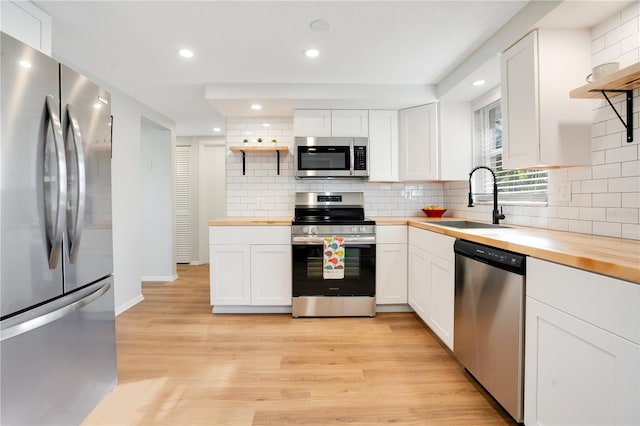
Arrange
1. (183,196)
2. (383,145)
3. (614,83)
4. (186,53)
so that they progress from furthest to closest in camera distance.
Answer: (183,196)
(383,145)
(186,53)
(614,83)

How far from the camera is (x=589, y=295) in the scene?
1090mm

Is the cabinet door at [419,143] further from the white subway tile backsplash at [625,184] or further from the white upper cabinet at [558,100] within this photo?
the white subway tile backsplash at [625,184]

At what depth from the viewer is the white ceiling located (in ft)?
6.23

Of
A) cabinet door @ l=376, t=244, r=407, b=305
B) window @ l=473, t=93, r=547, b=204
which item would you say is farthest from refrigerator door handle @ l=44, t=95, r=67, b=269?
window @ l=473, t=93, r=547, b=204

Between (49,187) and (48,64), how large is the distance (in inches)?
21.1

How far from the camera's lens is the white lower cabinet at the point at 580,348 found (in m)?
0.96

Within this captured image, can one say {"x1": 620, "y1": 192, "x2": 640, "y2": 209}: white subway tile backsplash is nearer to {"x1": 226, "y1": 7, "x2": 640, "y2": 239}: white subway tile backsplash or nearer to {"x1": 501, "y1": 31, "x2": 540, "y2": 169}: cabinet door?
{"x1": 226, "y1": 7, "x2": 640, "y2": 239}: white subway tile backsplash

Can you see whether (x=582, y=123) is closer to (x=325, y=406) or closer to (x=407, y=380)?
(x=407, y=380)

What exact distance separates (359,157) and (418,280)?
1440mm

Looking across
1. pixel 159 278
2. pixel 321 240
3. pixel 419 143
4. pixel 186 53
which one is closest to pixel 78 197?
pixel 186 53

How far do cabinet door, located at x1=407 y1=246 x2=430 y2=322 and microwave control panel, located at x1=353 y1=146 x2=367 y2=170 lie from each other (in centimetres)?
105

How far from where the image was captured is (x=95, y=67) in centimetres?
271

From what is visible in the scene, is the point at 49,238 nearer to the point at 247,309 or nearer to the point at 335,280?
the point at 247,309

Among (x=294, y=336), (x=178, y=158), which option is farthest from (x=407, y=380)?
(x=178, y=158)
